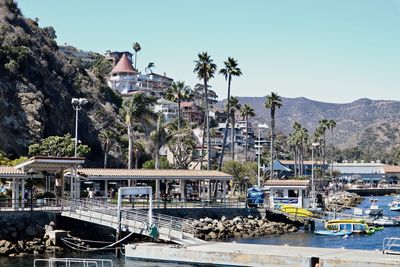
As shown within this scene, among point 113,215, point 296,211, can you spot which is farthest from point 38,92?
point 113,215

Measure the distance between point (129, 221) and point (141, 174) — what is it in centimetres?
1777

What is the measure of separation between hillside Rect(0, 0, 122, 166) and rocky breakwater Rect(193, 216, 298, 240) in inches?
1763

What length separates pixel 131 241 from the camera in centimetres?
5050

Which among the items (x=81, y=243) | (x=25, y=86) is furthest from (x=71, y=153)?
(x=81, y=243)

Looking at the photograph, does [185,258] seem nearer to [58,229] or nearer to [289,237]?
[58,229]

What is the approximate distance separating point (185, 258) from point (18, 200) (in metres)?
19.2

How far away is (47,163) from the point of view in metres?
55.1

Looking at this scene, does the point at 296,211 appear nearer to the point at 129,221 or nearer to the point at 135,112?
the point at 135,112

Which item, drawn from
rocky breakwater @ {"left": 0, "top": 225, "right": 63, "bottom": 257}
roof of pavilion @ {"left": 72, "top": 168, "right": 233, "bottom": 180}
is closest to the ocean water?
rocky breakwater @ {"left": 0, "top": 225, "right": 63, "bottom": 257}

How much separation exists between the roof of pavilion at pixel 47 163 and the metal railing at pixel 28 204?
2850mm

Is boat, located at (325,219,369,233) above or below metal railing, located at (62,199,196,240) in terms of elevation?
below

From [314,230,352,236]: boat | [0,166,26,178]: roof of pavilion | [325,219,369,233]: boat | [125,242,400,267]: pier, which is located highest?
[0,166,26,178]: roof of pavilion

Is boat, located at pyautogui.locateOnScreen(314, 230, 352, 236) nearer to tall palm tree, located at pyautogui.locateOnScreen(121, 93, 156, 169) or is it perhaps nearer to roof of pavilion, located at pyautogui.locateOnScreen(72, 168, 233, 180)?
roof of pavilion, located at pyautogui.locateOnScreen(72, 168, 233, 180)

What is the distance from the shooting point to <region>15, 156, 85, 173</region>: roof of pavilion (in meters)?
54.4
